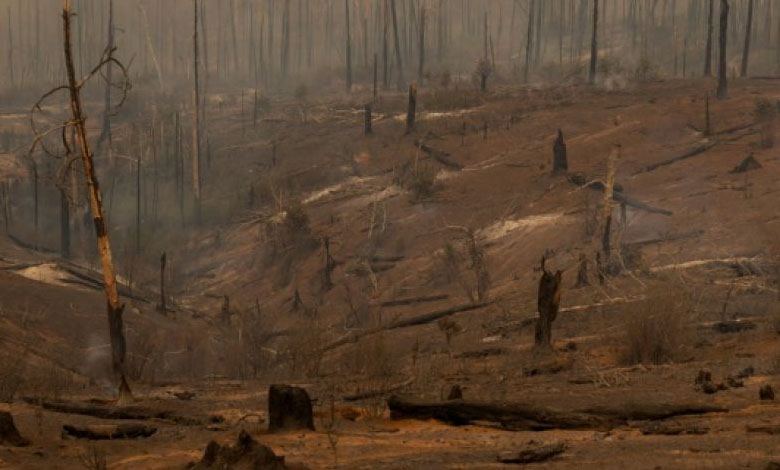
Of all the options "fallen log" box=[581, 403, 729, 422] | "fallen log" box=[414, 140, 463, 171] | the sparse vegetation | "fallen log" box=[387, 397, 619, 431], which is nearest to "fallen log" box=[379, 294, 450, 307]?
"fallen log" box=[414, 140, 463, 171]

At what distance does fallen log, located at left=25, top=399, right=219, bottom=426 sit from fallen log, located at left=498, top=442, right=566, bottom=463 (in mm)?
4244

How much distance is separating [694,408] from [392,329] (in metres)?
12.9

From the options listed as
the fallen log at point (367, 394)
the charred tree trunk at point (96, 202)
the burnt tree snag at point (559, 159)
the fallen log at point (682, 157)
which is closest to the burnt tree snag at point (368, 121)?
the burnt tree snag at point (559, 159)

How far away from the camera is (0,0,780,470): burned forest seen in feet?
32.1

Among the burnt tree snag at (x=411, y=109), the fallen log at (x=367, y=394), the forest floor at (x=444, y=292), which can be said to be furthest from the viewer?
the burnt tree snag at (x=411, y=109)

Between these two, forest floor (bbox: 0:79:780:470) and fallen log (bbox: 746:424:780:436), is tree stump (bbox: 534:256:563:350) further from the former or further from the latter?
fallen log (bbox: 746:424:780:436)

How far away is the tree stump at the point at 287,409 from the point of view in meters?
9.91

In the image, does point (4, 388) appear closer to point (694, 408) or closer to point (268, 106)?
point (694, 408)

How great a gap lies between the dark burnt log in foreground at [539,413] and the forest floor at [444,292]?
11 cm

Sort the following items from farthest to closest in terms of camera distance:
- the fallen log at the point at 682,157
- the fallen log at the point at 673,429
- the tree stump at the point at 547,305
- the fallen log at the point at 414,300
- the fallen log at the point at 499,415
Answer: the fallen log at the point at 682,157 < the fallen log at the point at 414,300 < the tree stump at the point at 547,305 < the fallen log at the point at 499,415 < the fallen log at the point at 673,429

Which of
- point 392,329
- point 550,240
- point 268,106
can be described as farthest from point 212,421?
point 268,106

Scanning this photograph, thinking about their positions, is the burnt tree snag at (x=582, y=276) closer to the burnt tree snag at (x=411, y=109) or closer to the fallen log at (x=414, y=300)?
the fallen log at (x=414, y=300)

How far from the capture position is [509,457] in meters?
8.07

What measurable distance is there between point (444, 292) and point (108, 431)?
1811cm
